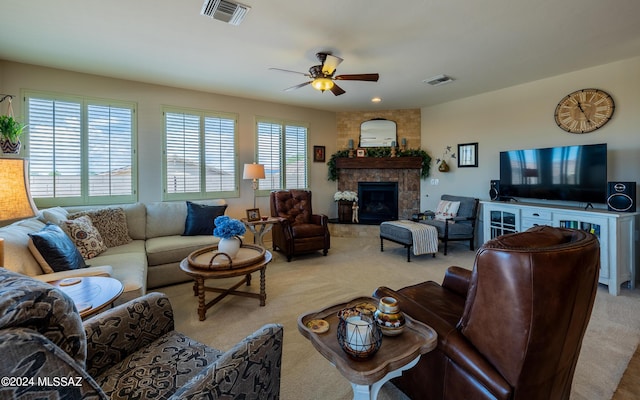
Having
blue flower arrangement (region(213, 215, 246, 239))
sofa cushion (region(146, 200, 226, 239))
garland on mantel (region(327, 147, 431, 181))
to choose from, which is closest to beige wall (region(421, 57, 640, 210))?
garland on mantel (region(327, 147, 431, 181))

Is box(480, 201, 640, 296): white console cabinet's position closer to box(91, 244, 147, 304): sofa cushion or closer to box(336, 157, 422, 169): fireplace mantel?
box(336, 157, 422, 169): fireplace mantel

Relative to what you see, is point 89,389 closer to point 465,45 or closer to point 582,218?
point 465,45

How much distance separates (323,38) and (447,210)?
3.69 meters

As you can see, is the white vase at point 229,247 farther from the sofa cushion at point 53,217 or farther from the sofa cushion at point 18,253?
the sofa cushion at point 53,217

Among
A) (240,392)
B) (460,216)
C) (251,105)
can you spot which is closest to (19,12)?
(251,105)

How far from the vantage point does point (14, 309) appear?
0.62 metres

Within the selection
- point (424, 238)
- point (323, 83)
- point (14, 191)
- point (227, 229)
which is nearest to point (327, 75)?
point (323, 83)

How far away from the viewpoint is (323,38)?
9.46 ft

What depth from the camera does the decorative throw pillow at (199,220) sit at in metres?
3.92

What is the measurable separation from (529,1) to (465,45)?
0.78 m

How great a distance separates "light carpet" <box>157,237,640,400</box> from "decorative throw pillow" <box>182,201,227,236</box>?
76 centimetres

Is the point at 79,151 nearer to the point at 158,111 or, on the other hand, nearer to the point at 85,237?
the point at 158,111

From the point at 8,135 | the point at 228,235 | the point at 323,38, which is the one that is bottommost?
the point at 228,235

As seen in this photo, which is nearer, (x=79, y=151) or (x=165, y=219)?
(x=79, y=151)
